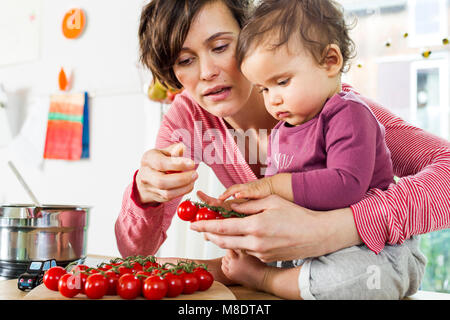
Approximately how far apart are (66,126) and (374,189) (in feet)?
7.75

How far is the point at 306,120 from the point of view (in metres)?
0.92

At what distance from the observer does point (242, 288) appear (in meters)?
0.92

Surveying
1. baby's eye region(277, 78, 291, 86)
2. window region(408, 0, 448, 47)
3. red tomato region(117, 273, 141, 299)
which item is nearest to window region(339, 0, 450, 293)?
window region(408, 0, 448, 47)

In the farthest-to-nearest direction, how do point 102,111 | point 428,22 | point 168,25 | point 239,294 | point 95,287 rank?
point 102,111, point 428,22, point 168,25, point 239,294, point 95,287

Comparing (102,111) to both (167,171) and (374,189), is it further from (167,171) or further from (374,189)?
(374,189)

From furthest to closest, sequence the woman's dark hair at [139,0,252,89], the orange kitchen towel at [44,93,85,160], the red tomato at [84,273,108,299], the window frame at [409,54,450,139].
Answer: the orange kitchen towel at [44,93,85,160]
the window frame at [409,54,450,139]
the woman's dark hair at [139,0,252,89]
the red tomato at [84,273,108,299]

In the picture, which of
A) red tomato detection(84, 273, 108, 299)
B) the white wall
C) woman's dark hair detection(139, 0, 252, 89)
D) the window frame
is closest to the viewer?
red tomato detection(84, 273, 108, 299)

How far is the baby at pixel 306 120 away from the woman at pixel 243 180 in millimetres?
41

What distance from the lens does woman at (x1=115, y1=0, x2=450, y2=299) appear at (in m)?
0.75

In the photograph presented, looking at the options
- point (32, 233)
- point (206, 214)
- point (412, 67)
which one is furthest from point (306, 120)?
point (412, 67)

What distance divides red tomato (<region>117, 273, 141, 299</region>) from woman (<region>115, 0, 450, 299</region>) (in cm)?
14

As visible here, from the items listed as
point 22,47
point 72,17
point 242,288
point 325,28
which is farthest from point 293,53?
point 22,47

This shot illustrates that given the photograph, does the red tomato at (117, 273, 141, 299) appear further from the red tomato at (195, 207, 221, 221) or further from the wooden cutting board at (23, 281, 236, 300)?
the red tomato at (195, 207, 221, 221)
